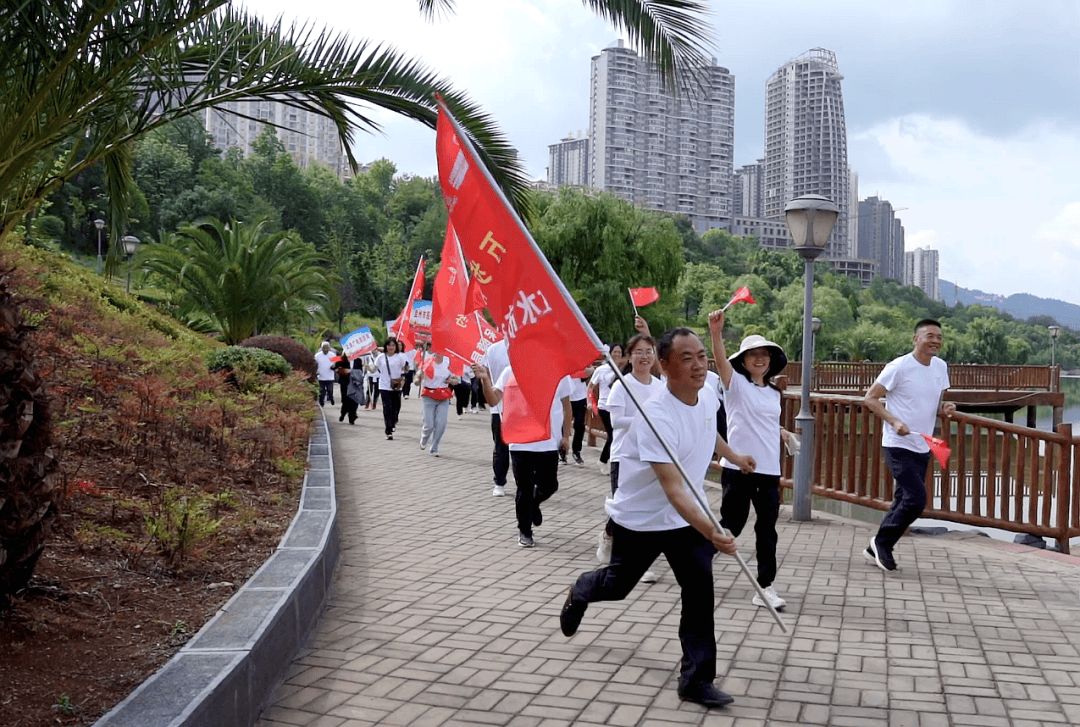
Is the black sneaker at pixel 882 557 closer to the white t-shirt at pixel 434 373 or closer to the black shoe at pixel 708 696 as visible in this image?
the black shoe at pixel 708 696

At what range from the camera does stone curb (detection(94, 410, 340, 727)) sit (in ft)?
11.3

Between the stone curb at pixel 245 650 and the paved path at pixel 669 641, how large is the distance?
167 millimetres

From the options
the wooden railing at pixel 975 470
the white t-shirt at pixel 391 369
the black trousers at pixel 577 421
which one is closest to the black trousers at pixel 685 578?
the wooden railing at pixel 975 470

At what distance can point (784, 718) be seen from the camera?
4.17 meters

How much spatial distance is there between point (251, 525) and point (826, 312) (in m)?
65.1

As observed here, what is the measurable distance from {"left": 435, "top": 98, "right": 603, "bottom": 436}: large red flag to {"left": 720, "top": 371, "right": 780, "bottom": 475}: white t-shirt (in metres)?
1.79

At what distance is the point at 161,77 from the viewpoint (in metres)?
5.54

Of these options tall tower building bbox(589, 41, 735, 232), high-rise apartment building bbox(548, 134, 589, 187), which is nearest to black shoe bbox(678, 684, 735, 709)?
tall tower building bbox(589, 41, 735, 232)

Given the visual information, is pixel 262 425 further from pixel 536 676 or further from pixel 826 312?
pixel 826 312

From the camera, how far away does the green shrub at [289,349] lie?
22188 millimetres

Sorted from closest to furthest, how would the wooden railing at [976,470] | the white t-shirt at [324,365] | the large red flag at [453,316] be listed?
the wooden railing at [976,470], the large red flag at [453,316], the white t-shirt at [324,365]

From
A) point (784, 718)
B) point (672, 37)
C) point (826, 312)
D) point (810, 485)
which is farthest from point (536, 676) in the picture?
point (826, 312)

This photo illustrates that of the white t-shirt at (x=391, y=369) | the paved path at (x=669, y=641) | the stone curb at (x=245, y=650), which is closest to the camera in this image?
the stone curb at (x=245, y=650)

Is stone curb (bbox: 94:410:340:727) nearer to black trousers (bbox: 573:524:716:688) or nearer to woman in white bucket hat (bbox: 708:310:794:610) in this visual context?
black trousers (bbox: 573:524:716:688)
